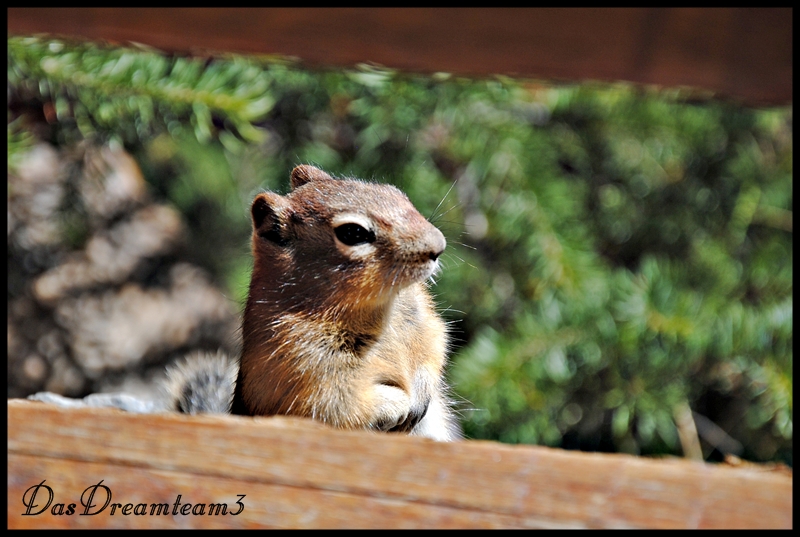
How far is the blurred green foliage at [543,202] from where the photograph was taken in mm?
1649

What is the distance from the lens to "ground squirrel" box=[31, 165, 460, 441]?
3.14 ft

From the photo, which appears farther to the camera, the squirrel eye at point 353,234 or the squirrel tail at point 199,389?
the squirrel tail at point 199,389

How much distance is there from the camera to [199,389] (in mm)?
1208

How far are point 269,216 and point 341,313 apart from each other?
0.17 m

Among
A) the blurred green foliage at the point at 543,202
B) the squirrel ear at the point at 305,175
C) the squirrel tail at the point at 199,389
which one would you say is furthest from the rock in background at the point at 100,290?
the squirrel ear at the point at 305,175

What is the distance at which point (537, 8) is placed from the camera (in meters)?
1.01

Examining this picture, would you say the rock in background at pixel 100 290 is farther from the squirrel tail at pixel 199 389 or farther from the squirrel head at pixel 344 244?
the squirrel head at pixel 344 244

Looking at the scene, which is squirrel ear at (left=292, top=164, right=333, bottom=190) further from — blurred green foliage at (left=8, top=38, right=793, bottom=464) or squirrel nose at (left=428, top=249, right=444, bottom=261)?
blurred green foliage at (left=8, top=38, right=793, bottom=464)

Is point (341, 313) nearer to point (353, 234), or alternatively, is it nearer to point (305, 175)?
point (353, 234)

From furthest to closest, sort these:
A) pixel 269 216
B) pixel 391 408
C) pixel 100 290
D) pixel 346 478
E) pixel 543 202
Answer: pixel 100 290 < pixel 543 202 < pixel 269 216 < pixel 391 408 < pixel 346 478

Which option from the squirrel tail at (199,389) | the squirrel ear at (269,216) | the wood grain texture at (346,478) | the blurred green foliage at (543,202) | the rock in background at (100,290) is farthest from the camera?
the rock in background at (100,290)

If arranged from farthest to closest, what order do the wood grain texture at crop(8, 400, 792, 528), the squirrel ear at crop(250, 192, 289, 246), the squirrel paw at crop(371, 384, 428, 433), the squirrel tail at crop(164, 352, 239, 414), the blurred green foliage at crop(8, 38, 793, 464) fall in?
the blurred green foliage at crop(8, 38, 793, 464), the squirrel tail at crop(164, 352, 239, 414), the squirrel ear at crop(250, 192, 289, 246), the squirrel paw at crop(371, 384, 428, 433), the wood grain texture at crop(8, 400, 792, 528)

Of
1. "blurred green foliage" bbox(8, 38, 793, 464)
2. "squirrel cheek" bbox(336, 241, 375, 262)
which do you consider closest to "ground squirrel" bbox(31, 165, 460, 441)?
"squirrel cheek" bbox(336, 241, 375, 262)

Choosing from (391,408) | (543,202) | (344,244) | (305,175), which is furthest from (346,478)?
(543,202)
